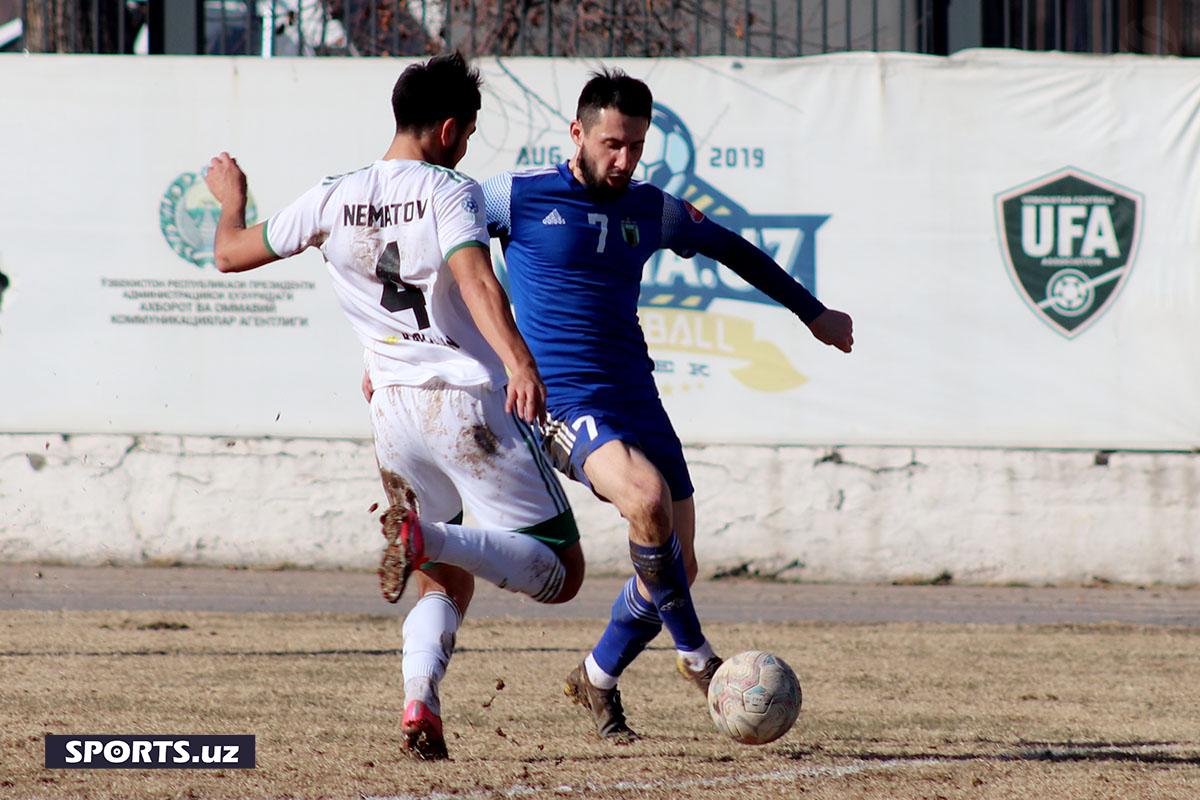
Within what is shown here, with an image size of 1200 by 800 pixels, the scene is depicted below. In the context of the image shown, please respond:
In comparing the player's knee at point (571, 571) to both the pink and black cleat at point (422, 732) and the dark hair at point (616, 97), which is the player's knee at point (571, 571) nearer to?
the pink and black cleat at point (422, 732)

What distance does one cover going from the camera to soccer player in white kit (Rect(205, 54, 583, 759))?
187 inches

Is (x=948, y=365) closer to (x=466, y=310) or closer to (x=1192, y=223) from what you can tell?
(x=1192, y=223)

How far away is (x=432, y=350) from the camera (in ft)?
16.0

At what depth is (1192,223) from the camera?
10.9 metres

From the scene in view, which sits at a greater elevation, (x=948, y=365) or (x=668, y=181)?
(x=668, y=181)

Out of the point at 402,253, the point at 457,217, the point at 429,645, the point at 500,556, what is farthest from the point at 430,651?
the point at 457,217

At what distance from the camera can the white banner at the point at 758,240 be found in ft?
35.7

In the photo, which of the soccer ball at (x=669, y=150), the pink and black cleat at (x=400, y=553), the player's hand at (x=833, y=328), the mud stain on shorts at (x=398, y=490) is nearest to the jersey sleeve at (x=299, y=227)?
the mud stain on shorts at (x=398, y=490)

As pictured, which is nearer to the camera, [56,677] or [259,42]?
[56,677]

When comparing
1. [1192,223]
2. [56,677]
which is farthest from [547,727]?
[1192,223]

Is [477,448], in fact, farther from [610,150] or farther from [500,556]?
[610,150]

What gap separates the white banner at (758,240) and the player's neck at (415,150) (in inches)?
235

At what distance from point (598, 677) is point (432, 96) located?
6.86 ft

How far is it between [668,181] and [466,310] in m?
6.17
